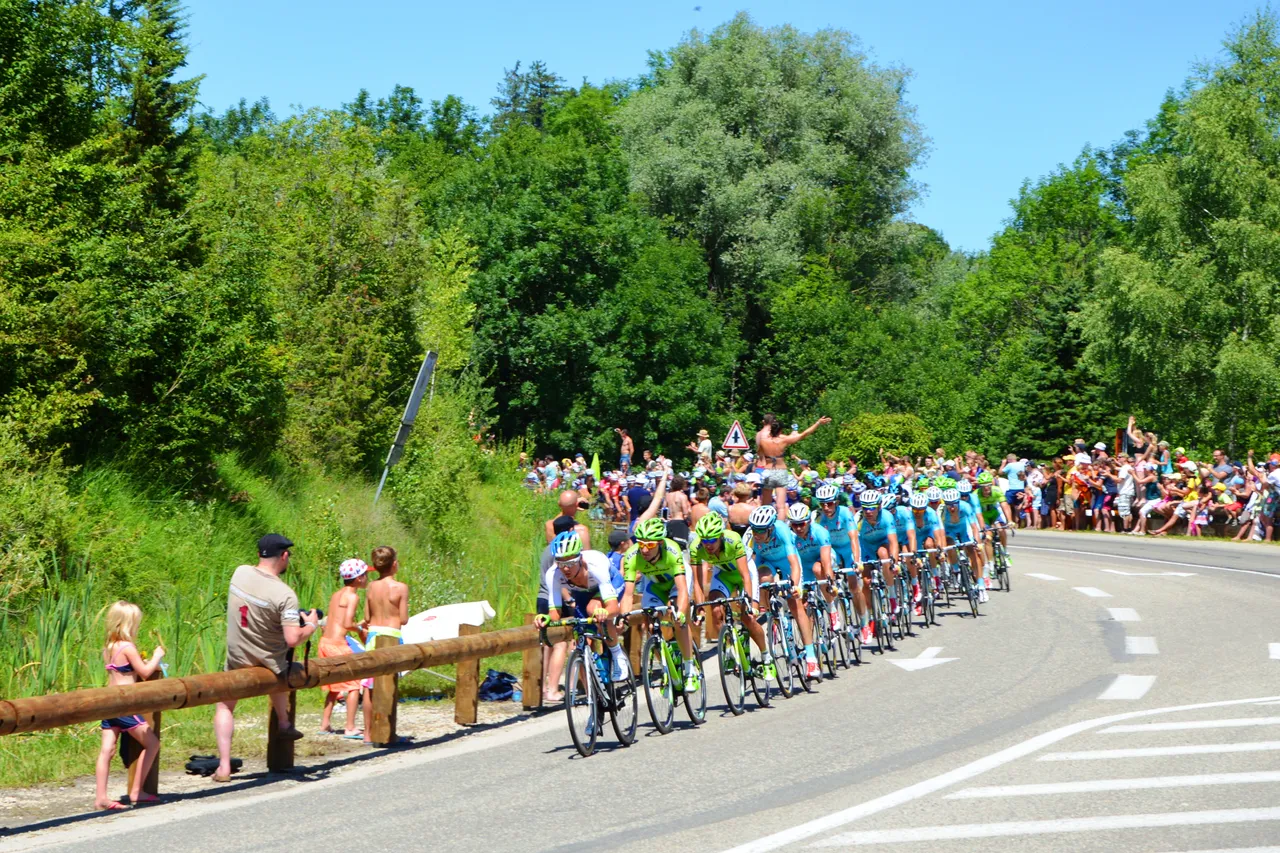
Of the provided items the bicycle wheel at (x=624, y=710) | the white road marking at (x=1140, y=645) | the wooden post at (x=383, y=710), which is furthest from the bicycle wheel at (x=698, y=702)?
the white road marking at (x=1140, y=645)

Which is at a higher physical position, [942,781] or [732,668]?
[732,668]

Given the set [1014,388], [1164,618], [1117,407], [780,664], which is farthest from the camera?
[1014,388]

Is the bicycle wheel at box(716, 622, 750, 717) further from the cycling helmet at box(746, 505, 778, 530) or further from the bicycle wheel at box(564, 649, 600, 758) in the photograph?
the bicycle wheel at box(564, 649, 600, 758)

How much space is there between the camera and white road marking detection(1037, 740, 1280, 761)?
35.4 feet

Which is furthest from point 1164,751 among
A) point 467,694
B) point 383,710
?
point 383,710

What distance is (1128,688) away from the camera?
14.6 meters

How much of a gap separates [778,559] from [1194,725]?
4.47m

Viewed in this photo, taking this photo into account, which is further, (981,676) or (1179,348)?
(1179,348)

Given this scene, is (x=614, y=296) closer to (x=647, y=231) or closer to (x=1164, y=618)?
(x=647, y=231)

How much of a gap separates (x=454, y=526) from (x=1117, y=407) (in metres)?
37.9

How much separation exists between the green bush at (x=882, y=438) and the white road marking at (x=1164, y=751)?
39164 millimetres

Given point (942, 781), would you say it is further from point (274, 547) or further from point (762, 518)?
point (762, 518)

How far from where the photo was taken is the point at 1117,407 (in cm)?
5816

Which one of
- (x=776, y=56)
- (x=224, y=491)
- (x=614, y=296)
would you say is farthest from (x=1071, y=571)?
(x=776, y=56)
